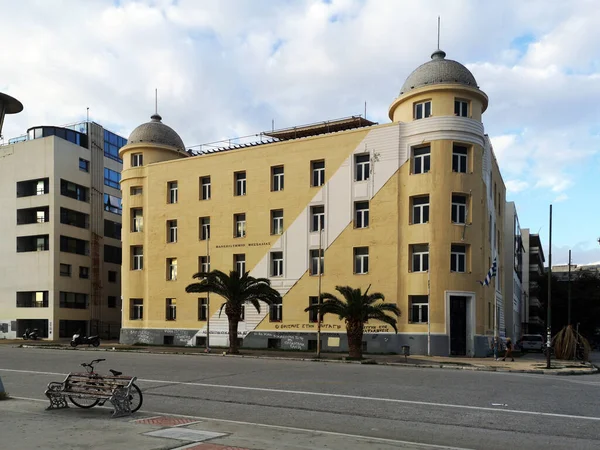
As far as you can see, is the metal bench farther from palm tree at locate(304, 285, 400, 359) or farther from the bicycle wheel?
palm tree at locate(304, 285, 400, 359)

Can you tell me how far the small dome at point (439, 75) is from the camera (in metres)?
35.0

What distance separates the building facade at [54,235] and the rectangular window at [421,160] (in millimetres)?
33485

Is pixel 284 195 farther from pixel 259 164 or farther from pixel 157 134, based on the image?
pixel 157 134

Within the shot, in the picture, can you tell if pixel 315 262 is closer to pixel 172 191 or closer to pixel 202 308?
pixel 202 308

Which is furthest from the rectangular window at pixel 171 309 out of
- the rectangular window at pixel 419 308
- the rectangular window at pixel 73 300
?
the rectangular window at pixel 419 308

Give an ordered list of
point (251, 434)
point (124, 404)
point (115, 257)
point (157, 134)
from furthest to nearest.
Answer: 1. point (115, 257)
2. point (157, 134)
3. point (124, 404)
4. point (251, 434)

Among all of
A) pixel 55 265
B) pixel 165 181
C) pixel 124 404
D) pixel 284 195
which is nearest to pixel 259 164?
pixel 284 195

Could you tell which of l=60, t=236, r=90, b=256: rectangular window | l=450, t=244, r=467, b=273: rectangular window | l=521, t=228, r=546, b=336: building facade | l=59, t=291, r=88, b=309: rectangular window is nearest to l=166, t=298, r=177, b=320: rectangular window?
l=59, t=291, r=88, b=309: rectangular window

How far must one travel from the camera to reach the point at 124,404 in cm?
1140

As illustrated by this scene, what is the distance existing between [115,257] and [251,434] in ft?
179

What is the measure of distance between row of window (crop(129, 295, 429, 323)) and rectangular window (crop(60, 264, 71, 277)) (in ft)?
39.5

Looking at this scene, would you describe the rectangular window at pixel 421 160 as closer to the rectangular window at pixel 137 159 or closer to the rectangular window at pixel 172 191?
the rectangular window at pixel 172 191

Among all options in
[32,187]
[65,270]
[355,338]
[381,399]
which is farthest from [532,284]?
[381,399]

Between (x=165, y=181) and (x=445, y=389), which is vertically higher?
(x=165, y=181)
